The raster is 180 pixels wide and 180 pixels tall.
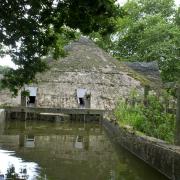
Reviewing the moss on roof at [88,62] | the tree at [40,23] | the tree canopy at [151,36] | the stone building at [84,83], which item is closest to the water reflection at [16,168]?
the tree at [40,23]

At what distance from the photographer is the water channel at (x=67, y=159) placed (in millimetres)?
10352

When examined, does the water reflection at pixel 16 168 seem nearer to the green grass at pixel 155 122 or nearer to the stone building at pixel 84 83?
the green grass at pixel 155 122

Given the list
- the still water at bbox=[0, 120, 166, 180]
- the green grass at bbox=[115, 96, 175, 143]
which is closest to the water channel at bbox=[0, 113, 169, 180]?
the still water at bbox=[0, 120, 166, 180]

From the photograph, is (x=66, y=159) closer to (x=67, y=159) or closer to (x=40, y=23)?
(x=67, y=159)

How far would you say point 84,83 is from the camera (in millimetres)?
33062

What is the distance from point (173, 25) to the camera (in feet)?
132

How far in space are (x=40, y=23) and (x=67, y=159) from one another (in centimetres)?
515

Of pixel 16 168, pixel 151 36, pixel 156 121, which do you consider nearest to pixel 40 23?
pixel 16 168

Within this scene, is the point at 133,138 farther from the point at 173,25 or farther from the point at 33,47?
the point at 173,25

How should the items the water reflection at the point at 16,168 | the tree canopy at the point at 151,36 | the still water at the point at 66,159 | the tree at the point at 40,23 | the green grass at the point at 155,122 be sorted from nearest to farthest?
the tree at the point at 40,23, the water reflection at the point at 16,168, the still water at the point at 66,159, the green grass at the point at 155,122, the tree canopy at the point at 151,36

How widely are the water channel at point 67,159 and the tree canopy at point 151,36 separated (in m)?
21.4

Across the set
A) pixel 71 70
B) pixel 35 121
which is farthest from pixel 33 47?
pixel 71 70

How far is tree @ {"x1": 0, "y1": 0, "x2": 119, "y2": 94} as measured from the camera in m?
8.52

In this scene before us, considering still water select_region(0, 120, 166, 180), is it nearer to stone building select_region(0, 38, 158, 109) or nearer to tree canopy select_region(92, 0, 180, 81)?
stone building select_region(0, 38, 158, 109)
